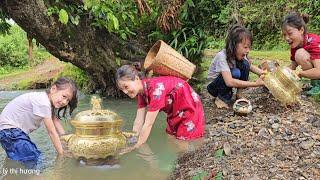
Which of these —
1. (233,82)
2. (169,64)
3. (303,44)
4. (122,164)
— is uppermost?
(303,44)

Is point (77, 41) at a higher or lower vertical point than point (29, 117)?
higher

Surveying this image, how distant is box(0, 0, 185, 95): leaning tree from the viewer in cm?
642

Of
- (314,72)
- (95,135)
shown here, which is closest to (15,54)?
(314,72)

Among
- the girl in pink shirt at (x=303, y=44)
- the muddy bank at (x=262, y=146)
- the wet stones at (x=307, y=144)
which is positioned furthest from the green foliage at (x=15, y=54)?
the wet stones at (x=307, y=144)

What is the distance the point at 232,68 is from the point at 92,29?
263cm

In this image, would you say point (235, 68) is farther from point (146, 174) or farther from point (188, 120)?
point (146, 174)

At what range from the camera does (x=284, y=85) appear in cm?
499

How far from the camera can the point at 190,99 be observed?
15.1 feet

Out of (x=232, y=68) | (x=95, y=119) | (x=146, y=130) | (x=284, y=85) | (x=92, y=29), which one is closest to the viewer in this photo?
(x=95, y=119)

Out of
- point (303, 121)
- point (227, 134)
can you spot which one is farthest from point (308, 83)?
point (227, 134)

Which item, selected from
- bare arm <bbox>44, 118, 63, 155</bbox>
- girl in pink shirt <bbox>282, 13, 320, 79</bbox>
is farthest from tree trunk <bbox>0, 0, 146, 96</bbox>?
girl in pink shirt <bbox>282, 13, 320, 79</bbox>

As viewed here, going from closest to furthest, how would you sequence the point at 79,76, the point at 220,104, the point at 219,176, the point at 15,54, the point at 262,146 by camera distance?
the point at 219,176, the point at 262,146, the point at 220,104, the point at 79,76, the point at 15,54

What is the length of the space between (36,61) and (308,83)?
485 inches

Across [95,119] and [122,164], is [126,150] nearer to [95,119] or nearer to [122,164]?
[122,164]
